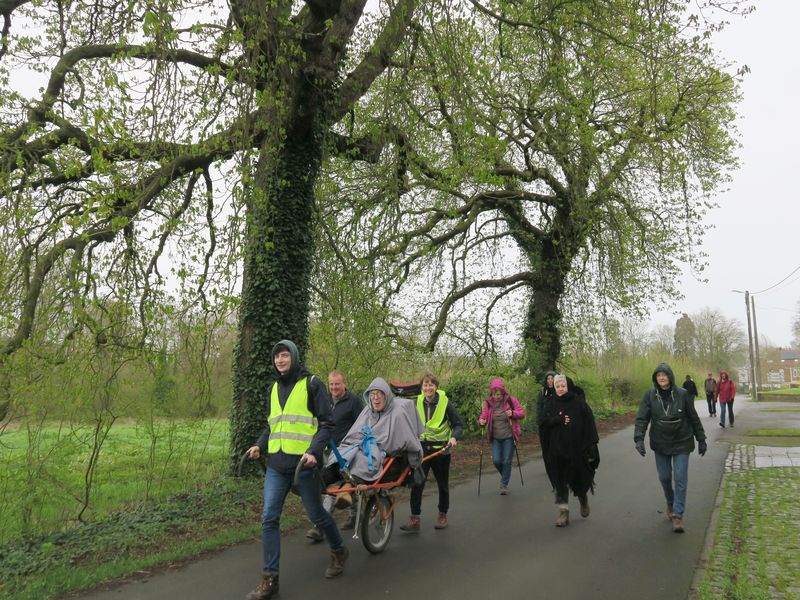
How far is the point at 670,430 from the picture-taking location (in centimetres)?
755

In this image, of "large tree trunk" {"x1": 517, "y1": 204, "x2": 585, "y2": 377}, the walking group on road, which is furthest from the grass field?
"large tree trunk" {"x1": 517, "y1": 204, "x2": 585, "y2": 377}

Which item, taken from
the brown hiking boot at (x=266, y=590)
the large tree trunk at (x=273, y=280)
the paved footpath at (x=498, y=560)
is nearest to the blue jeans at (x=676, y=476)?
the paved footpath at (x=498, y=560)

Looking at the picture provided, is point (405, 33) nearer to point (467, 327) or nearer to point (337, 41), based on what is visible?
point (337, 41)

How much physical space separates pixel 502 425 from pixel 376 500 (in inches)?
155

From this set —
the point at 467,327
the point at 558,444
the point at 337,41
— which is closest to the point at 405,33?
the point at 337,41

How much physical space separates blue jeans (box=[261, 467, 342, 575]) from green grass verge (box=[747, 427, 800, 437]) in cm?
1710

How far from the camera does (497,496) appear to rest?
376 inches

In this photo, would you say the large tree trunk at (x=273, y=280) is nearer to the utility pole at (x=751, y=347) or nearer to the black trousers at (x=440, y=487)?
the black trousers at (x=440, y=487)

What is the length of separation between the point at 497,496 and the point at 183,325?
5478 millimetres

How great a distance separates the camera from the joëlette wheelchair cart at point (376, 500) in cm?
602

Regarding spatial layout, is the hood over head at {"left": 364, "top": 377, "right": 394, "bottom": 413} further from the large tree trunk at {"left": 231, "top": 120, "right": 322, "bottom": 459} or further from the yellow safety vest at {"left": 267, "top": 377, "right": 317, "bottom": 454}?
the large tree trunk at {"left": 231, "top": 120, "right": 322, "bottom": 459}

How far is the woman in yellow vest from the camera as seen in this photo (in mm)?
7481

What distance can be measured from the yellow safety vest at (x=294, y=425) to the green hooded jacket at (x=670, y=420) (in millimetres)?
4337

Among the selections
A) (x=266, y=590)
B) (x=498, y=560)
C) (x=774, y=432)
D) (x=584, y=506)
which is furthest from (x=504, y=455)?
(x=774, y=432)
